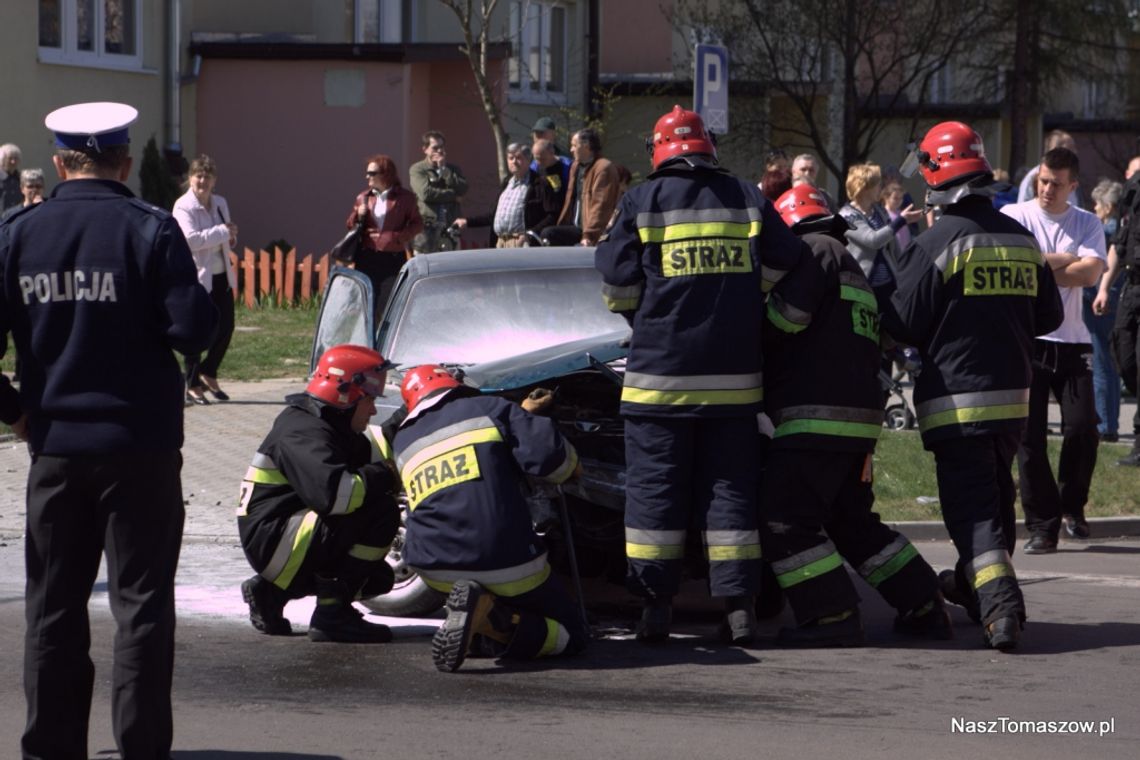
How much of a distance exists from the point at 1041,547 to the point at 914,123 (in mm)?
20628

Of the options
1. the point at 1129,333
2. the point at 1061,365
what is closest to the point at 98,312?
the point at 1061,365

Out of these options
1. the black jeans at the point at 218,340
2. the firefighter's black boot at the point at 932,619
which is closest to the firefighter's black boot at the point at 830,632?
the firefighter's black boot at the point at 932,619

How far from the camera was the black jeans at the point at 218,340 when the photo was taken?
517 inches

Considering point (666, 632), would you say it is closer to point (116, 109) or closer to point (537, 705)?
point (537, 705)

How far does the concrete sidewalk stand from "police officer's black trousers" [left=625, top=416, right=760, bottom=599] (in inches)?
125

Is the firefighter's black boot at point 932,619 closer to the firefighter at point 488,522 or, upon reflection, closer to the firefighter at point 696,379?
the firefighter at point 696,379

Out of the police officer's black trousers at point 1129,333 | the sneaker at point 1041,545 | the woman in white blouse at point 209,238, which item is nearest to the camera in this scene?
the sneaker at point 1041,545

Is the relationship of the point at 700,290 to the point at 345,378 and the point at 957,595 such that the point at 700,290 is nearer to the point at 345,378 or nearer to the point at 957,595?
the point at 345,378

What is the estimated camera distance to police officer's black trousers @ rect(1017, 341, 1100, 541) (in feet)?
29.6

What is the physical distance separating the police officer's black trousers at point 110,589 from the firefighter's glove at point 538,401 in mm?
2373

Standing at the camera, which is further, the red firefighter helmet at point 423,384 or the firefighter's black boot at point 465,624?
the red firefighter helmet at point 423,384

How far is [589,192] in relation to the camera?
13727 millimetres

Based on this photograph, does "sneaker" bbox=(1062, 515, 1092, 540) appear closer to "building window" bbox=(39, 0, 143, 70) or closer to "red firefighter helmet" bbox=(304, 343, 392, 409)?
"red firefighter helmet" bbox=(304, 343, 392, 409)

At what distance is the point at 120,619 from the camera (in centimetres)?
476
